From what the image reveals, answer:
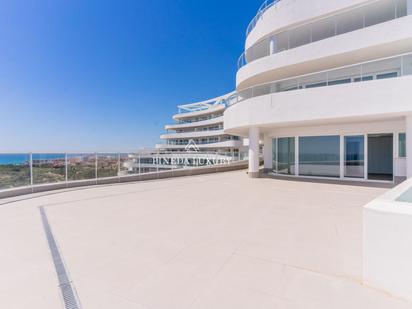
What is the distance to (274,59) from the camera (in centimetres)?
1125

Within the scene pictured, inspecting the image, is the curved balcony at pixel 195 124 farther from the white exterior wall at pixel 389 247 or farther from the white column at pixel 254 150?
the white exterior wall at pixel 389 247

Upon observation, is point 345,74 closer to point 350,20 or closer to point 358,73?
point 358,73

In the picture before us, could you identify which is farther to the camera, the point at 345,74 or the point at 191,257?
the point at 345,74

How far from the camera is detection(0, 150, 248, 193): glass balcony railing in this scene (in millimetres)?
7598

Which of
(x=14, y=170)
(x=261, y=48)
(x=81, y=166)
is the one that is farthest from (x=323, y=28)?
(x=14, y=170)

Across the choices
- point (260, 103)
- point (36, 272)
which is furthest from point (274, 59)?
point (36, 272)

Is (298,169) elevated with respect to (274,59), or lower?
lower

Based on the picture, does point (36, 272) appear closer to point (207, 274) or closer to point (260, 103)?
point (207, 274)

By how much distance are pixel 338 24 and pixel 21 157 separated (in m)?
16.0

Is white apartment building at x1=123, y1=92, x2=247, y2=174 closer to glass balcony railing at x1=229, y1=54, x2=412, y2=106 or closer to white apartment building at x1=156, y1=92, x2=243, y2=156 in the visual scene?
white apartment building at x1=156, y1=92, x2=243, y2=156

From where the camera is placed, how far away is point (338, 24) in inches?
426

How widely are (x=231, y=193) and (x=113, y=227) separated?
4.68 metres

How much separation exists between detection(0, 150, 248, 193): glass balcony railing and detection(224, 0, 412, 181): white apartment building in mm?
6109

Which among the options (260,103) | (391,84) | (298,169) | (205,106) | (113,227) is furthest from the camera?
(205,106)
